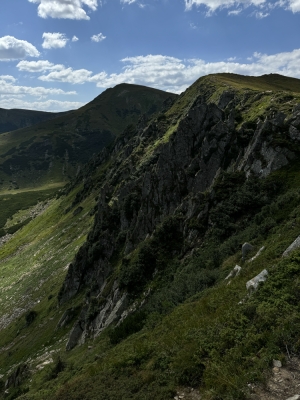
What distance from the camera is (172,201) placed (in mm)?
47125

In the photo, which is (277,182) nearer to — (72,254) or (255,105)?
(255,105)

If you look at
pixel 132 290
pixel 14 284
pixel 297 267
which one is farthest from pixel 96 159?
pixel 297 267

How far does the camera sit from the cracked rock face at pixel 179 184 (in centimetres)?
3451

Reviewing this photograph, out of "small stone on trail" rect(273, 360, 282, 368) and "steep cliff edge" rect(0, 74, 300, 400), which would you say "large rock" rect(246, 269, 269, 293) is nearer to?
"steep cliff edge" rect(0, 74, 300, 400)

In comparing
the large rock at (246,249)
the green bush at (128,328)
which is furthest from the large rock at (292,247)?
the green bush at (128,328)

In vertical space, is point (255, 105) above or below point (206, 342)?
above

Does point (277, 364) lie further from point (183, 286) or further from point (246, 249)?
point (183, 286)

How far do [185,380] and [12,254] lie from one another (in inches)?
4399

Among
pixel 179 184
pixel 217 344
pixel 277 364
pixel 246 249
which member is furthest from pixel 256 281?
pixel 179 184

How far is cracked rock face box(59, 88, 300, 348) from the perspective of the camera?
1359 inches

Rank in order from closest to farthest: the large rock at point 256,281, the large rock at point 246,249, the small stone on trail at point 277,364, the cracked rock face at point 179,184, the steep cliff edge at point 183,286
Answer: the small stone on trail at point 277,364 < the steep cliff edge at point 183,286 < the large rock at point 256,281 < the large rock at point 246,249 < the cracked rock face at point 179,184

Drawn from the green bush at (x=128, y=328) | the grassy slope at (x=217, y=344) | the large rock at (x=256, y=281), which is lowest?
the green bush at (x=128, y=328)

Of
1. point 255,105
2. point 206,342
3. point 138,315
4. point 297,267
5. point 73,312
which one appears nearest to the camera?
point 206,342

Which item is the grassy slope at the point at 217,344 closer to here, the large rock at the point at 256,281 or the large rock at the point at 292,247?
the large rock at the point at 256,281
